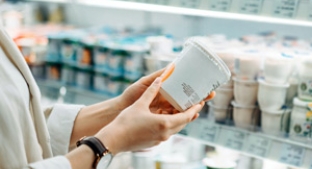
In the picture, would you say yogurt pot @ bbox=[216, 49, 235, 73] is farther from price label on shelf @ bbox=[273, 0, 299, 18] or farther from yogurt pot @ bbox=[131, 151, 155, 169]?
yogurt pot @ bbox=[131, 151, 155, 169]

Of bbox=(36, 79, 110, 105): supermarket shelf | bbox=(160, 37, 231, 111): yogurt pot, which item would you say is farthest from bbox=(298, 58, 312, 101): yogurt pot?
bbox=(36, 79, 110, 105): supermarket shelf

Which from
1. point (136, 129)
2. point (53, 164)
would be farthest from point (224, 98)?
point (53, 164)

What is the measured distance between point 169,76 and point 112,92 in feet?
3.37

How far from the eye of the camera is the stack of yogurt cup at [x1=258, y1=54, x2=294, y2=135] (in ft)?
4.52

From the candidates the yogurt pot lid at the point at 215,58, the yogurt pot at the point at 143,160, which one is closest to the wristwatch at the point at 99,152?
the yogurt pot lid at the point at 215,58

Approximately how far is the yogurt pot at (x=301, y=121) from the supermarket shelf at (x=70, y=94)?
3.07 ft

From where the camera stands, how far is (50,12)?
10.5 feet

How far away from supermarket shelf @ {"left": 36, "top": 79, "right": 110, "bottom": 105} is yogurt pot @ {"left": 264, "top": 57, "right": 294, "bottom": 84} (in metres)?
0.87

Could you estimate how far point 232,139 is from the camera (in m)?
1.41

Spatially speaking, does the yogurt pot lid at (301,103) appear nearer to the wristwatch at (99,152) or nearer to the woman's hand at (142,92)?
the woman's hand at (142,92)

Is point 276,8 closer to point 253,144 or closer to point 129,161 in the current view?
point 253,144

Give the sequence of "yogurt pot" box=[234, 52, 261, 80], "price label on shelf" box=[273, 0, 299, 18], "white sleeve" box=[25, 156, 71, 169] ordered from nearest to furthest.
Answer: "white sleeve" box=[25, 156, 71, 169] → "price label on shelf" box=[273, 0, 299, 18] → "yogurt pot" box=[234, 52, 261, 80]

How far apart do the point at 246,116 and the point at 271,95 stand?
0.39 feet

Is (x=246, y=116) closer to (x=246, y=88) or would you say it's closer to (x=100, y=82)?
(x=246, y=88)
